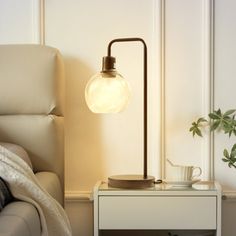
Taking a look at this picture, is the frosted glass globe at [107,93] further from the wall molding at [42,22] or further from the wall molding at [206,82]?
the wall molding at [42,22]

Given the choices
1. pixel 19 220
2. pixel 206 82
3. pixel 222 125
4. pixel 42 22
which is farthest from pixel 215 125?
pixel 19 220

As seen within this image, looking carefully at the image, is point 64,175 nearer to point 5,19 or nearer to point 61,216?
point 61,216

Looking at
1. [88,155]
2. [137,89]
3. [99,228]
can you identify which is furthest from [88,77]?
[99,228]

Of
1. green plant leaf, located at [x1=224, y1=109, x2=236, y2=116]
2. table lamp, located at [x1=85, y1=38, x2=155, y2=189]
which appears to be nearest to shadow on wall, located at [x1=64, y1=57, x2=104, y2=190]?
table lamp, located at [x1=85, y1=38, x2=155, y2=189]

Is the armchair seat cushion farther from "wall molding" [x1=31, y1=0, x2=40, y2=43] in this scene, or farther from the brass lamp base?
"wall molding" [x1=31, y1=0, x2=40, y2=43]

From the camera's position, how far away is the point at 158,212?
1816mm

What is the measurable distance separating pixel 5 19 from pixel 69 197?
0.99 metres

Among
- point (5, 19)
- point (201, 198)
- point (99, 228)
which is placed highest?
point (5, 19)

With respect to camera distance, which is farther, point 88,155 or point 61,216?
point 88,155

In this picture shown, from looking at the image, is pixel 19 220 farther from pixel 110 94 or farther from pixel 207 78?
pixel 207 78

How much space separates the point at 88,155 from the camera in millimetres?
2193

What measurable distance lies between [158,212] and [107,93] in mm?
566

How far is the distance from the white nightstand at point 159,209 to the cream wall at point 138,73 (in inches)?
13.7

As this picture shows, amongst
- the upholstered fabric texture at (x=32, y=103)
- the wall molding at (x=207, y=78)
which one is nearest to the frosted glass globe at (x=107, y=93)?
the upholstered fabric texture at (x=32, y=103)
